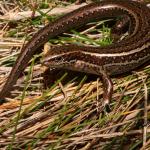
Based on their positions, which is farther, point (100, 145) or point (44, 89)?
point (44, 89)

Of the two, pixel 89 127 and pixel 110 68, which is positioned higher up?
pixel 110 68

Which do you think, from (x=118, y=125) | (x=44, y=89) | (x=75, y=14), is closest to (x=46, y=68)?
(x=44, y=89)

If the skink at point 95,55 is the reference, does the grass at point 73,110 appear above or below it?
below

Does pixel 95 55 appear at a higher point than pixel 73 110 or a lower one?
higher

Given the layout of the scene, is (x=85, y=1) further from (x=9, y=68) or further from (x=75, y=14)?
(x=9, y=68)

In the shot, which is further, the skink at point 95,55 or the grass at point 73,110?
the skink at point 95,55

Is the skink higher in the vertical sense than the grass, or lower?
higher

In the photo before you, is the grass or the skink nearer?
the grass

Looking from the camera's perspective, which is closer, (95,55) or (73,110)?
(73,110)
